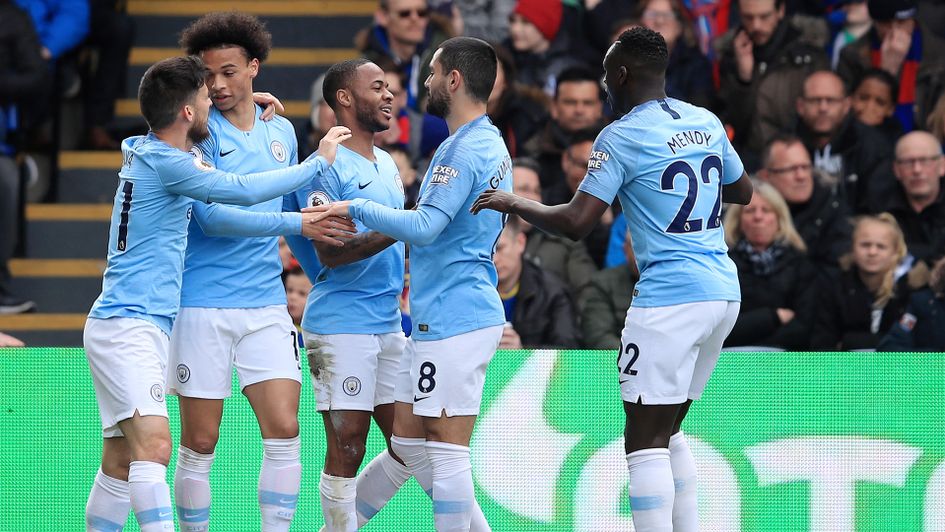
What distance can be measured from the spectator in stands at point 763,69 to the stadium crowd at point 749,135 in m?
0.01

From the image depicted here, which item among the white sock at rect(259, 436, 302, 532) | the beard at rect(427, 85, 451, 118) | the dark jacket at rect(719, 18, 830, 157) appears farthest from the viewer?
the dark jacket at rect(719, 18, 830, 157)

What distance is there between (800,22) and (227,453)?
18.4 ft

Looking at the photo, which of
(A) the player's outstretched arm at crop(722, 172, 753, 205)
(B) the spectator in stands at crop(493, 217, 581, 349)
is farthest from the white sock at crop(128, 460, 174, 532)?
(B) the spectator in stands at crop(493, 217, 581, 349)

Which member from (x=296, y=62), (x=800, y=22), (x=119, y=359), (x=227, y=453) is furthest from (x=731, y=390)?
(x=296, y=62)

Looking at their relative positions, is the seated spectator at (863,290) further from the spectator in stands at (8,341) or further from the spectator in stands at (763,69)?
the spectator in stands at (8,341)

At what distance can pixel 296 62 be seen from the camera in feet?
40.0

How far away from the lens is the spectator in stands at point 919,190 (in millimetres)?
9547

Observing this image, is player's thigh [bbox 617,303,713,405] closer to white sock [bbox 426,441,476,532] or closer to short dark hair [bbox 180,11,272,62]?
white sock [bbox 426,441,476,532]

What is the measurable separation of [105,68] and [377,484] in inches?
248

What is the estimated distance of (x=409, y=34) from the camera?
10531 mm

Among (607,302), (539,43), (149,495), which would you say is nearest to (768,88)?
(539,43)

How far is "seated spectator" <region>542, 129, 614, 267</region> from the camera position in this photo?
9.67m

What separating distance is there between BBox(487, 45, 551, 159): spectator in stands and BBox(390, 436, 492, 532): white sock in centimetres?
431

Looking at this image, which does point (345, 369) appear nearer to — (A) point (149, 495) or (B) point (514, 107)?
(A) point (149, 495)
